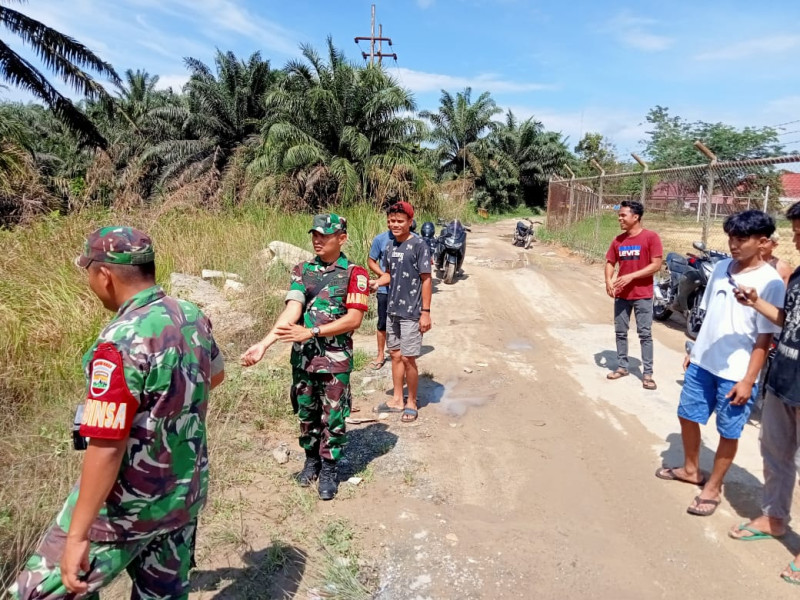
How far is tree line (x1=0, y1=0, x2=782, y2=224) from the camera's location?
37.0 feet

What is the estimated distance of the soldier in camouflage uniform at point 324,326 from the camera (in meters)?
3.12

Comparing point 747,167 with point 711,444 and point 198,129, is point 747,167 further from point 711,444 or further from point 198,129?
point 198,129

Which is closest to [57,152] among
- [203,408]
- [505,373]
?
[505,373]

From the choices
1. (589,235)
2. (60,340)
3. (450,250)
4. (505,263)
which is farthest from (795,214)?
(589,235)

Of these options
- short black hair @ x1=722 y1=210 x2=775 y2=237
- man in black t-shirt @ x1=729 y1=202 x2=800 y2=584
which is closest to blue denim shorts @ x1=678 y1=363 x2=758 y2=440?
man in black t-shirt @ x1=729 y1=202 x2=800 y2=584

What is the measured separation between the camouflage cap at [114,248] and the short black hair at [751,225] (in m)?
2.88

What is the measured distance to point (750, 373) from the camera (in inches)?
114

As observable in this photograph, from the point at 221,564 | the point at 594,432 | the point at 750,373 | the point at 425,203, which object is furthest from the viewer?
the point at 425,203

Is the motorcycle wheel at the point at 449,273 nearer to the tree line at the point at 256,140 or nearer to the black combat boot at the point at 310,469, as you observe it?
the tree line at the point at 256,140

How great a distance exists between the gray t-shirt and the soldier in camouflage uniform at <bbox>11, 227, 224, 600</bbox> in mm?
2613

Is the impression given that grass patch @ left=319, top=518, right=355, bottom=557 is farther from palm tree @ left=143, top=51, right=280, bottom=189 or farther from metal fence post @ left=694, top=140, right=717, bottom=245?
palm tree @ left=143, top=51, right=280, bottom=189

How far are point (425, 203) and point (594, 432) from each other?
14539mm

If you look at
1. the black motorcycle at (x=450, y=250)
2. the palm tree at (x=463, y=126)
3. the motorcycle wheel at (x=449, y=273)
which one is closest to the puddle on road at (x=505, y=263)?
the black motorcycle at (x=450, y=250)

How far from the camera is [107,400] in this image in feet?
5.01
